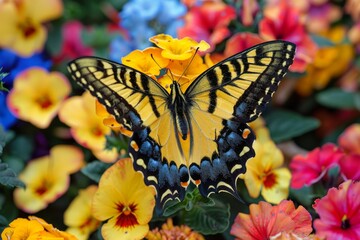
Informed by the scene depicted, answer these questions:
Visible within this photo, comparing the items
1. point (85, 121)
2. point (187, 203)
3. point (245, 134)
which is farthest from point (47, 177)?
point (245, 134)

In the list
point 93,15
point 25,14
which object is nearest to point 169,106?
point 25,14

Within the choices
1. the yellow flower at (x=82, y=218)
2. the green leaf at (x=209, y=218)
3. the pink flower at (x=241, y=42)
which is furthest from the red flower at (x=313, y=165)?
the yellow flower at (x=82, y=218)

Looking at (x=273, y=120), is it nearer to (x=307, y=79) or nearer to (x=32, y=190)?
(x=307, y=79)

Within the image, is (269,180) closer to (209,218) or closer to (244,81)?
(209,218)

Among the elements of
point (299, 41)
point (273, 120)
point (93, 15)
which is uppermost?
point (93, 15)

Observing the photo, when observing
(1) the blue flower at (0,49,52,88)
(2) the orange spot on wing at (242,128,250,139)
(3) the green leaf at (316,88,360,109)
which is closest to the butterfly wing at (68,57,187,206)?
(2) the orange spot on wing at (242,128,250,139)

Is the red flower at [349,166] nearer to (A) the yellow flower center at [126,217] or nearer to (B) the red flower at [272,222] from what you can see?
(B) the red flower at [272,222]

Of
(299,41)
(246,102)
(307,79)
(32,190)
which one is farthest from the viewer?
(307,79)
